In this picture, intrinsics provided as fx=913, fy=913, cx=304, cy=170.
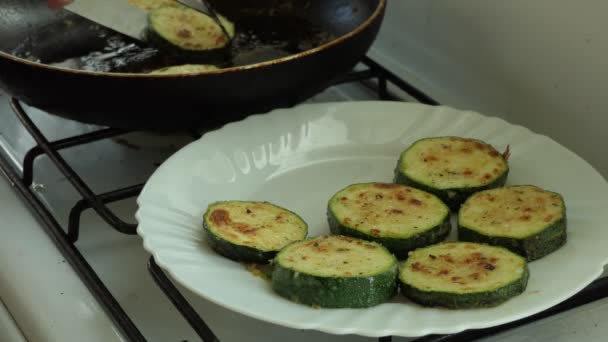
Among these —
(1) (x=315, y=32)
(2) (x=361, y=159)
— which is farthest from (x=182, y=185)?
(1) (x=315, y=32)

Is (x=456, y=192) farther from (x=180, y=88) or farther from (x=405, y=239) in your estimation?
(x=180, y=88)

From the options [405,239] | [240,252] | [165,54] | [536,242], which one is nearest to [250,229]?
[240,252]

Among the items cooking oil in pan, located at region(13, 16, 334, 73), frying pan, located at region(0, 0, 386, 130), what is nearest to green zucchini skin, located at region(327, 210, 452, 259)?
frying pan, located at region(0, 0, 386, 130)

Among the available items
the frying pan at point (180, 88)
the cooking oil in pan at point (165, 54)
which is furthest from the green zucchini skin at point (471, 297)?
the cooking oil in pan at point (165, 54)

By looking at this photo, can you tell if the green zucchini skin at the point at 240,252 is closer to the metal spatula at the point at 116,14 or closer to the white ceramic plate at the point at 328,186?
the white ceramic plate at the point at 328,186

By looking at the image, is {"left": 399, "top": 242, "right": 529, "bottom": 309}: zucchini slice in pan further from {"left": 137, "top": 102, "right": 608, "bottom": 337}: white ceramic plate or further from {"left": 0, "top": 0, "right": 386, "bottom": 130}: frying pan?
{"left": 0, "top": 0, "right": 386, "bottom": 130}: frying pan

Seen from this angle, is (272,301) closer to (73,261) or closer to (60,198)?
(73,261)
